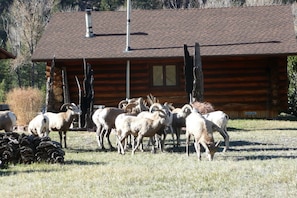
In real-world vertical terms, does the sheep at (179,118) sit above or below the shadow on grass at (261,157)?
above

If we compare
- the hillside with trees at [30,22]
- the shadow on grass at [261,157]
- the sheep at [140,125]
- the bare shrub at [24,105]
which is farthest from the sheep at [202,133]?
the hillside with trees at [30,22]

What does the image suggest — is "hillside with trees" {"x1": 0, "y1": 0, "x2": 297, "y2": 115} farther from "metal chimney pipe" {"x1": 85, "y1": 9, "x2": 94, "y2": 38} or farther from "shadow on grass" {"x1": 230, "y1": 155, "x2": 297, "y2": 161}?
"shadow on grass" {"x1": 230, "y1": 155, "x2": 297, "y2": 161}

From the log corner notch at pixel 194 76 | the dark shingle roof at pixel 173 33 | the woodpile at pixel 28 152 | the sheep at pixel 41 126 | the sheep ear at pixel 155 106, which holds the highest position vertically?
the dark shingle roof at pixel 173 33

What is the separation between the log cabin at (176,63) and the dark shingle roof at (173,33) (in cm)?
4

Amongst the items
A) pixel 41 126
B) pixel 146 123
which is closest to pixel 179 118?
pixel 146 123

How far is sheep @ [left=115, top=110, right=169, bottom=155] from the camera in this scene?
17797 millimetres

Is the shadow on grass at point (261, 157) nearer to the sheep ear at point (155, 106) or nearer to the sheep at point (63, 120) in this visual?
the sheep ear at point (155, 106)

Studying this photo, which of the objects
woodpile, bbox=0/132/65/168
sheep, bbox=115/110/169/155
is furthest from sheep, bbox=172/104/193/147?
woodpile, bbox=0/132/65/168

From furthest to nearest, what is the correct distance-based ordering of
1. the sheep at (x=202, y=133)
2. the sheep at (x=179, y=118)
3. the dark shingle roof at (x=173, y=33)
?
the dark shingle roof at (x=173, y=33)
the sheep at (x=179, y=118)
the sheep at (x=202, y=133)

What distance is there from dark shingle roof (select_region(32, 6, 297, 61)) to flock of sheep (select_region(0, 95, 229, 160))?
8318 millimetres

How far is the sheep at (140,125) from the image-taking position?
17797 millimetres

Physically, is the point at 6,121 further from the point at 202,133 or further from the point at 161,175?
the point at 161,175

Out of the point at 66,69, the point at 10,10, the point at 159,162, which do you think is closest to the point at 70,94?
the point at 66,69

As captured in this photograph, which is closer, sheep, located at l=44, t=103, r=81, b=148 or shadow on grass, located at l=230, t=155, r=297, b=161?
shadow on grass, located at l=230, t=155, r=297, b=161
